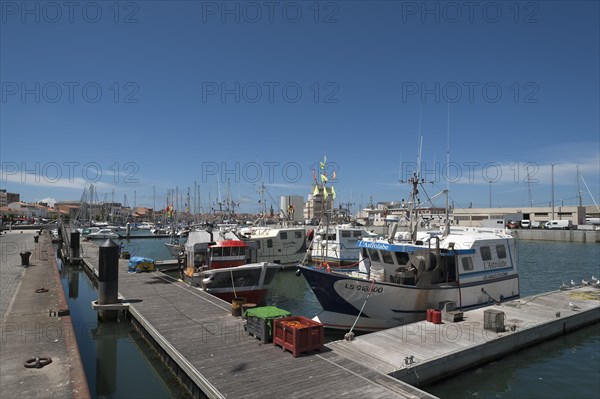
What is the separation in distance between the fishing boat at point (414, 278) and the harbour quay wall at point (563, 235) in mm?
54587

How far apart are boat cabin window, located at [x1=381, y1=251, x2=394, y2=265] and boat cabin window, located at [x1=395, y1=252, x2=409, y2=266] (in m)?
0.29

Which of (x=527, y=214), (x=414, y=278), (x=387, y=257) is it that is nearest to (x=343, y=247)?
(x=387, y=257)

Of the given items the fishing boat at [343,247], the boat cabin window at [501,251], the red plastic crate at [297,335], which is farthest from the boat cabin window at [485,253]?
the fishing boat at [343,247]

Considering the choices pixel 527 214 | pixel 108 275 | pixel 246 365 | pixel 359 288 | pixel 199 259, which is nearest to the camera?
pixel 246 365

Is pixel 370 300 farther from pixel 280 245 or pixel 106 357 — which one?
pixel 280 245

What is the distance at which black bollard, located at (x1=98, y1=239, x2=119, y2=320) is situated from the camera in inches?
691

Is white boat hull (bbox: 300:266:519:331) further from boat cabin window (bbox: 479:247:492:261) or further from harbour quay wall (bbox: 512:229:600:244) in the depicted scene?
harbour quay wall (bbox: 512:229:600:244)

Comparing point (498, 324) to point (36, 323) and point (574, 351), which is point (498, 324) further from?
point (36, 323)

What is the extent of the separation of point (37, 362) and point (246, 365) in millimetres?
5244

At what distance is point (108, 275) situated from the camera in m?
18.2

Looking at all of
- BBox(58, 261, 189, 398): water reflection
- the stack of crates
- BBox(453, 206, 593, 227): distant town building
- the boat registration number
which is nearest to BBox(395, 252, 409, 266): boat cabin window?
the boat registration number

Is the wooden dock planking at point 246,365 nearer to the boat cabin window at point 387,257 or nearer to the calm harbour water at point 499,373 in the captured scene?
the calm harbour water at point 499,373

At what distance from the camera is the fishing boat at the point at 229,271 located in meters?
21.6

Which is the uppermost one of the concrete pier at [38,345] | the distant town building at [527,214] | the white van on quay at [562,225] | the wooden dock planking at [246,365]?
the distant town building at [527,214]
